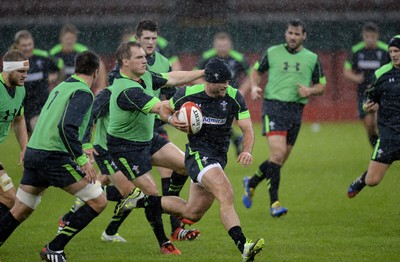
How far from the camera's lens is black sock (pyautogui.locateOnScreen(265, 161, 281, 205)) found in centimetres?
1259

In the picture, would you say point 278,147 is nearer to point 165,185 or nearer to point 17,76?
point 165,185

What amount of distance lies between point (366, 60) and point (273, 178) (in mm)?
6062

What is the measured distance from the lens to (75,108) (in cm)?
847

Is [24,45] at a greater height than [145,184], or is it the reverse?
[24,45]

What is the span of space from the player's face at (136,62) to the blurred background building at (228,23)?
57.1 ft

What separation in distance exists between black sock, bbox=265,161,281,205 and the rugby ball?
379cm

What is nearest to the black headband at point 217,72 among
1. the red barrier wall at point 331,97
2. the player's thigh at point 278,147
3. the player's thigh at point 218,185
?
the player's thigh at point 218,185

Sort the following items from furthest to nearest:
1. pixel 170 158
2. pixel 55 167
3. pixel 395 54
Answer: pixel 395 54 → pixel 170 158 → pixel 55 167

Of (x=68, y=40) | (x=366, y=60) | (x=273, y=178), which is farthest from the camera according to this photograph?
(x=366, y=60)

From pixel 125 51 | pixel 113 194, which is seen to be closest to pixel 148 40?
pixel 125 51

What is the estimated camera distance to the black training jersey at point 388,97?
11367mm

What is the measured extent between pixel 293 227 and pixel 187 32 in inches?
698

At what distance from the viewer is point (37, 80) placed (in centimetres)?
1602

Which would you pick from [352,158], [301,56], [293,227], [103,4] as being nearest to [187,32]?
[103,4]
